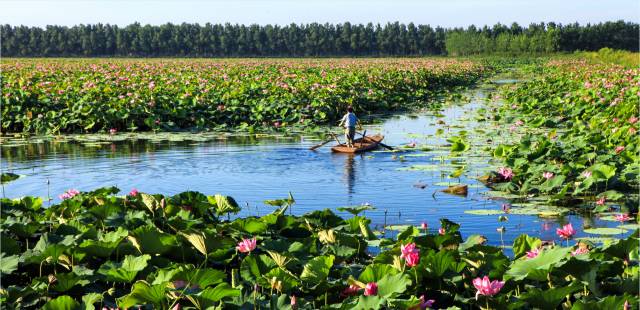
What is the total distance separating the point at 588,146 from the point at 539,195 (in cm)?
174

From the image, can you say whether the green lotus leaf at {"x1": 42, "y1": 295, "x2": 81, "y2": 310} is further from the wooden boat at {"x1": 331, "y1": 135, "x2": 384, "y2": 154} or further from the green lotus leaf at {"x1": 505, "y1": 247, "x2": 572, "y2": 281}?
the wooden boat at {"x1": 331, "y1": 135, "x2": 384, "y2": 154}

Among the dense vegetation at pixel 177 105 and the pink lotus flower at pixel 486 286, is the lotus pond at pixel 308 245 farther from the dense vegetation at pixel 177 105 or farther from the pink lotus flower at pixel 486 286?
the dense vegetation at pixel 177 105

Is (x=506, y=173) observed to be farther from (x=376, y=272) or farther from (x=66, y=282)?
(x=66, y=282)

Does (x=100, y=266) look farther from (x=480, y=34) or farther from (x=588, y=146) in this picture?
(x=480, y=34)

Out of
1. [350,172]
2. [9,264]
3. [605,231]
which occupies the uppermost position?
[9,264]

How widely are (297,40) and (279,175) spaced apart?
387 feet

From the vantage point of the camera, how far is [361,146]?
46.2 feet

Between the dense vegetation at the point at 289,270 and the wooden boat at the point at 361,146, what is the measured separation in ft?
26.2

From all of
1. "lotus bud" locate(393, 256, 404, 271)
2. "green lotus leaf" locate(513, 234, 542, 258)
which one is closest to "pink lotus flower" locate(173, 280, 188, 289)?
"lotus bud" locate(393, 256, 404, 271)

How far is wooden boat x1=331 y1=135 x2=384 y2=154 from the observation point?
1392 centimetres

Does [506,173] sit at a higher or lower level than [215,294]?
lower

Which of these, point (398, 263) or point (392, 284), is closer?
point (392, 284)

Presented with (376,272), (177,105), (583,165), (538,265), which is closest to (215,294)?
(376,272)

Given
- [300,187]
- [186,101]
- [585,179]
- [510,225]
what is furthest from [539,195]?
[186,101]
